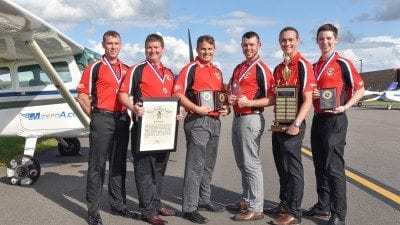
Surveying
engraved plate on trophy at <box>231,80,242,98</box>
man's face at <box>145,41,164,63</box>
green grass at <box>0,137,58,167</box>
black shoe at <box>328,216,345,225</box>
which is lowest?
green grass at <box>0,137,58,167</box>

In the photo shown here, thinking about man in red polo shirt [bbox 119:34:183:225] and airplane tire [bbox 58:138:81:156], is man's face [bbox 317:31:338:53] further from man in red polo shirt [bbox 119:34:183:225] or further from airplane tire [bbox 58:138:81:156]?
airplane tire [bbox 58:138:81:156]

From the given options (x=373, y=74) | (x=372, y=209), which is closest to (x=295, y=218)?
(x=372, y=209)

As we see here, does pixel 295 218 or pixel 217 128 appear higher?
pixel 217 128

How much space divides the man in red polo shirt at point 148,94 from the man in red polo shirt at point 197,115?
19cm

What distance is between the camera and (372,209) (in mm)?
4965

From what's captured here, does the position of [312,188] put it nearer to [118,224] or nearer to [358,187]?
[358,187]

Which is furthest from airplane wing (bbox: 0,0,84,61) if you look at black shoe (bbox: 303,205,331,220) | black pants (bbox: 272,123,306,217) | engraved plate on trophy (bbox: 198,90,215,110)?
black shoe (bbox: 303,205,331,220)

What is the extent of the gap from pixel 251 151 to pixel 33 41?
3.31m

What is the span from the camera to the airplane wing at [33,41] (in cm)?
518

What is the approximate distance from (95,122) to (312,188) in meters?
3.06

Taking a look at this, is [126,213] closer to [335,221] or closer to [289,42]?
[335,221]

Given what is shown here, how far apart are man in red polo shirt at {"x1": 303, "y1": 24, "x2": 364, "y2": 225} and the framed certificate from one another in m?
1.43

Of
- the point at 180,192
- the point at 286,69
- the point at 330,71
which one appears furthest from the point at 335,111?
the point at 180,192

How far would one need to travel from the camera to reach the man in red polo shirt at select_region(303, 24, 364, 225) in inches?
171
